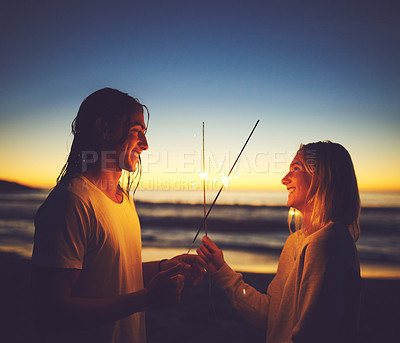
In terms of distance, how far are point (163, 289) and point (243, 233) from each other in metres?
15.1

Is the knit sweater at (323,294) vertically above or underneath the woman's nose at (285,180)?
underneath

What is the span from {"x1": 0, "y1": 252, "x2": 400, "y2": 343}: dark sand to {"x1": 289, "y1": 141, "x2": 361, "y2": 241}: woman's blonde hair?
3.46 meters

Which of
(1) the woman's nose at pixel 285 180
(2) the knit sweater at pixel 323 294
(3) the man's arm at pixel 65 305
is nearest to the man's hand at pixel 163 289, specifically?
(3) the man's arm at pixel 65 305

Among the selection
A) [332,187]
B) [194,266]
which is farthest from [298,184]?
[194,266]

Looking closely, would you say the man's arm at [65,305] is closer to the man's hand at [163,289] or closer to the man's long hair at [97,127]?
the man's hand at [163,289]

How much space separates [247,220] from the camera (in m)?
21.1

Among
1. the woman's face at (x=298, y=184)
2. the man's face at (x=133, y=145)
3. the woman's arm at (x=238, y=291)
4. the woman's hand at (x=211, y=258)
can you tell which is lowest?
the woman's arm at (x=238, y=291)

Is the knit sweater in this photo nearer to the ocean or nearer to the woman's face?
the woman's face

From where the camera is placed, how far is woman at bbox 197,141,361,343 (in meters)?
1.76

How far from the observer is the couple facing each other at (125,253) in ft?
4.85

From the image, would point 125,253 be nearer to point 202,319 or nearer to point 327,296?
point 327,296

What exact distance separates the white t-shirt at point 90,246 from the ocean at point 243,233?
737 cm

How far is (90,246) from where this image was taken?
5.41 feet

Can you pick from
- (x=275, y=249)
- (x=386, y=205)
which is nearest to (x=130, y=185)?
(x=275, y=249)
